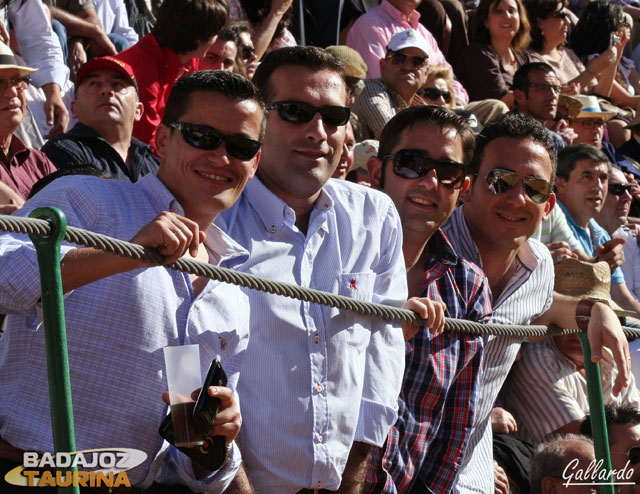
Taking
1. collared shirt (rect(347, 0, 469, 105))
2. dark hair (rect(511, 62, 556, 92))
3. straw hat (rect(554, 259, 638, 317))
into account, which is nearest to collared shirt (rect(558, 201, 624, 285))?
dark hair (rect(511, 62, 556, 92))

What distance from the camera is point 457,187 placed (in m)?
3.94

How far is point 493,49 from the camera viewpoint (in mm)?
10594

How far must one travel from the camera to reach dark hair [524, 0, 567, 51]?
37.3ft

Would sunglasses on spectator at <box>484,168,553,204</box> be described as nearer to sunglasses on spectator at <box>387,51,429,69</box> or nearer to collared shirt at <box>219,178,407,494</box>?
collared shirt at <box>219,178,407,494</box>

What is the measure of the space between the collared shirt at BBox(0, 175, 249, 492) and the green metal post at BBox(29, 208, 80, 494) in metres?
0.22

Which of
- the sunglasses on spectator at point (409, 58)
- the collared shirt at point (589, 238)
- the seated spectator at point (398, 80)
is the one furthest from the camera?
the sunglasses on spectator at point (409, 58)

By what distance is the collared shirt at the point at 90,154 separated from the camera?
5.12 metres

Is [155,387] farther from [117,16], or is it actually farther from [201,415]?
[117,16]

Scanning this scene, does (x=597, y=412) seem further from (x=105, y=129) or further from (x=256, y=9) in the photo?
(x=256, y=9)

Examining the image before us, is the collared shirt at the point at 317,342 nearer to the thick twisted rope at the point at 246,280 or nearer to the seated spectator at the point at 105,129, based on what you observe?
the thick twisted rope at the point at 246,280

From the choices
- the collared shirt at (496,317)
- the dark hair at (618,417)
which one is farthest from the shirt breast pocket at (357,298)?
the dark hair at (618,417)

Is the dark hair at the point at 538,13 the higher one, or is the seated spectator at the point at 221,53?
the seated spectator at the point at 221,53

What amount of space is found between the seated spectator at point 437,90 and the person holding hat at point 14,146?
3790 millimetres

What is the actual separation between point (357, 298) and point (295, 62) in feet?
2.80
